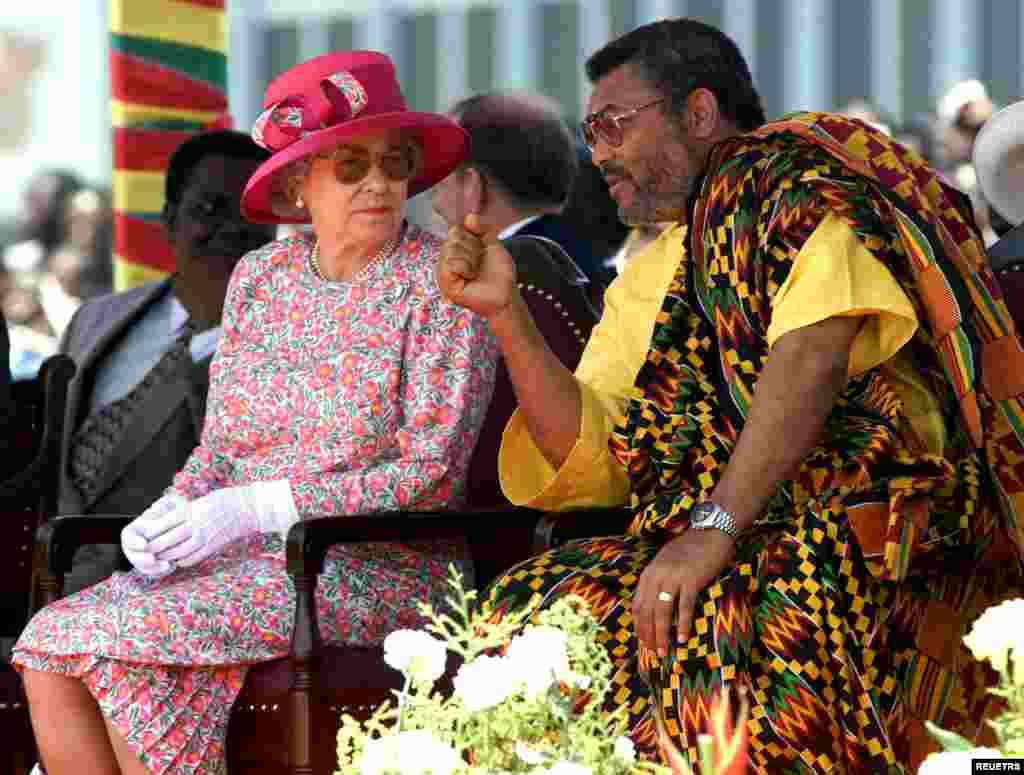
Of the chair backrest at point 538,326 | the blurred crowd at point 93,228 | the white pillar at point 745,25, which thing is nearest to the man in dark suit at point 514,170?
the blurred crowd at point 93,228

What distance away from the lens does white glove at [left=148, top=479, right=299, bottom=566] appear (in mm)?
3807

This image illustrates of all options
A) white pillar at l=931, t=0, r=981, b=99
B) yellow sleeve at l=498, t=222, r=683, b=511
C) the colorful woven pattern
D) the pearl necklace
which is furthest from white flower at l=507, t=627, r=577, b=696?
white pillar at l=931, t=0, r=981, b=99

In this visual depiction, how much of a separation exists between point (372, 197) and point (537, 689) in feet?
7.55

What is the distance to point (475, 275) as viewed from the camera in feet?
11.6

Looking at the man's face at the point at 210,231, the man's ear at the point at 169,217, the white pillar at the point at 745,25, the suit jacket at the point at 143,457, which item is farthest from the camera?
the white pillar at the point at 745,25

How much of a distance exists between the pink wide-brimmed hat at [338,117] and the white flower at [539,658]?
2.25 metres

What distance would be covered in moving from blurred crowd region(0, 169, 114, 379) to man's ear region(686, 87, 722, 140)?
488 centimetres

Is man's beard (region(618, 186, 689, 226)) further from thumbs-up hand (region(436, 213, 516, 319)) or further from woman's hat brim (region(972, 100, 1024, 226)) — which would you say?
woman's hat brim (region(972, 100, 1024, 226))

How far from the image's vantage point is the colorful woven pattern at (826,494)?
3.08 m

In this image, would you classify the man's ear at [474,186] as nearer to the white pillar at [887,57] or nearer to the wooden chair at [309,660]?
the wooden chair at [309,660]

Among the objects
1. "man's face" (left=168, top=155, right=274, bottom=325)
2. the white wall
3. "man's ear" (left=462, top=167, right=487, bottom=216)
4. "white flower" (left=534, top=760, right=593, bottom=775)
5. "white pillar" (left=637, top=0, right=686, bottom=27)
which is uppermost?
"man's ear" (left=462, top=167, right=487, bottom=216)

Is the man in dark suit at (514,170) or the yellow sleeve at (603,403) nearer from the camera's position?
the yellow sleeve at (603,403)

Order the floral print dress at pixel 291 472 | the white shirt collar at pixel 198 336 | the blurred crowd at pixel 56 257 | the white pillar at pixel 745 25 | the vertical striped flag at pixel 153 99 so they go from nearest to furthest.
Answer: the floral print dress at pixel 291 472, the white shirt collar at pixel 198 336, the vertical striped flag at pixel 153 99, the blurred crowd at pixel 56 257, the white pillar at pixel 745 25

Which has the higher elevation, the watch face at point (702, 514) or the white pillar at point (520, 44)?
the watch face at point (702, 514)
